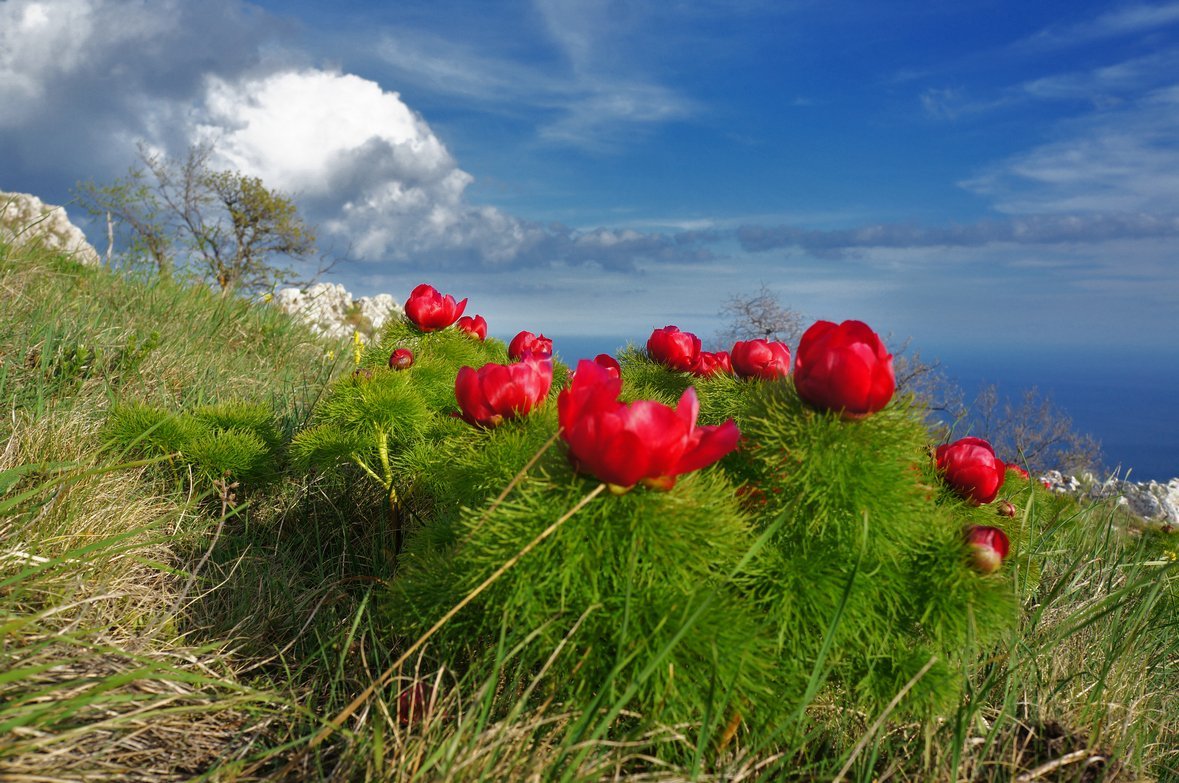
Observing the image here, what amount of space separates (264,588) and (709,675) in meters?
1.83

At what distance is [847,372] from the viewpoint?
1.47 meters

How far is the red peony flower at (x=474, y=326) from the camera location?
11.8ft

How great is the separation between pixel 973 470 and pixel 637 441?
1198 millimetres

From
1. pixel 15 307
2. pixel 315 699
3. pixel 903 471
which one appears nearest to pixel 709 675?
pixel 903 471

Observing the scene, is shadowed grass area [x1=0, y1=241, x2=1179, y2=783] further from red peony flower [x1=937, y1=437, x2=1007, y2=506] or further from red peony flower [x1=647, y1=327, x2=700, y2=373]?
red peony flower [x1=647, y1=327, x2=700, y2=373]

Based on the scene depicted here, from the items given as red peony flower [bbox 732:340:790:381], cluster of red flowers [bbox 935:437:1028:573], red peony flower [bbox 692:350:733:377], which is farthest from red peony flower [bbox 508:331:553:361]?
cluster of red flowers [bbox 935:437:1028:573]

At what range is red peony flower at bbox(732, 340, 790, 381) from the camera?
7.48 ft

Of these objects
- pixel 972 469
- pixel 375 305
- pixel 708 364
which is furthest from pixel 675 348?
pixel 375 305

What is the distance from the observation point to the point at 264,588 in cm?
264

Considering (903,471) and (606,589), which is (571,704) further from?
(903,471)

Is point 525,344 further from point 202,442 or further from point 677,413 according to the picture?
point 677,413

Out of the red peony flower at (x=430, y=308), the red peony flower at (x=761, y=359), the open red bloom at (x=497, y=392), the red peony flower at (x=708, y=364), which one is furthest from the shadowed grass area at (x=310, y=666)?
the red peony flower at (x=708, y=364)

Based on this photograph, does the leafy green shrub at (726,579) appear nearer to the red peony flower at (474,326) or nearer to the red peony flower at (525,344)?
the red peony flower at (525,344)

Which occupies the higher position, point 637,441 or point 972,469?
point 637,441
